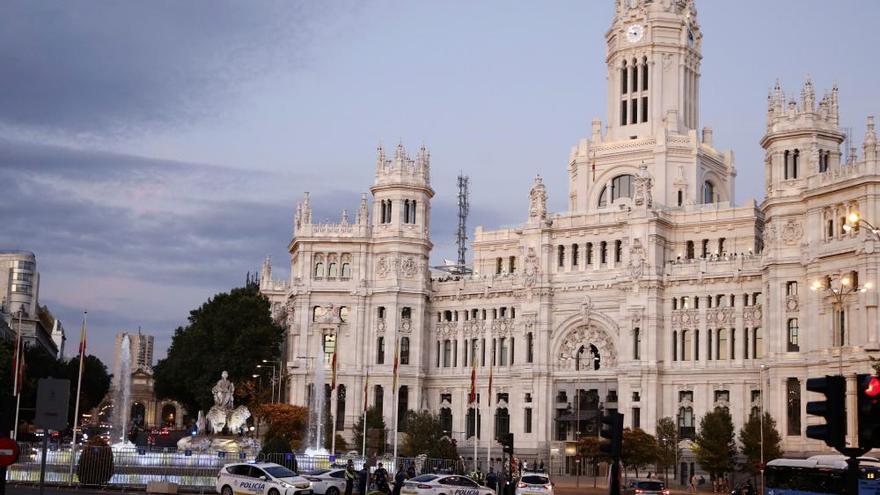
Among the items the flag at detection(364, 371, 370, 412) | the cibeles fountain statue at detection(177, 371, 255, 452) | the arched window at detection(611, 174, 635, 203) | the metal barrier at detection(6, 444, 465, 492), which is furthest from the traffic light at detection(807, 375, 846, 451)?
the arched window at detection(611, 174, 635, 203)

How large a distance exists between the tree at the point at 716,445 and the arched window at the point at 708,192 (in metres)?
32.0

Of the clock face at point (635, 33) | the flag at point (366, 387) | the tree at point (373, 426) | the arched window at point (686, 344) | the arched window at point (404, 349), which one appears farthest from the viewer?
the clock face at point (635, 33)

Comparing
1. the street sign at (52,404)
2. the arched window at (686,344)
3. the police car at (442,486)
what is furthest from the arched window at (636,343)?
the street sign at (52,404)

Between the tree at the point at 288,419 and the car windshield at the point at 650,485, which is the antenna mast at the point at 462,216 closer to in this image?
the tree at the point at 288,419

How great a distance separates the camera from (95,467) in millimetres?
55656

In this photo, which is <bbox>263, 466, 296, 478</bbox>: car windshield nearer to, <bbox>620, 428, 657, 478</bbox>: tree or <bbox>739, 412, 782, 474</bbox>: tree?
<bbox>739, 412, 782, 474</bbox>: tree

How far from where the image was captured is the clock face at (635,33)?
11975cm

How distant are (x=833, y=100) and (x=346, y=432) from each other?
5173 cm

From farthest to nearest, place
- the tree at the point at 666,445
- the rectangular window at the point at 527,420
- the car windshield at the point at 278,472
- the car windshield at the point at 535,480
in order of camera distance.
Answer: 1. the rectangular window at the point at 527,420
2. the tree at the point at 666,445
3. the car windshield at the point at 535,480
4. the car windshield at the point at 278,472

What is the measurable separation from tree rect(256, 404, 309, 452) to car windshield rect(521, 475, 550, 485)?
155 ft

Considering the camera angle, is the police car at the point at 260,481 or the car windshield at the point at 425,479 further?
the car windshield at the point at 425,479

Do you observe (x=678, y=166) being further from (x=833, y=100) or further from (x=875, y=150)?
(x=875, y=150)

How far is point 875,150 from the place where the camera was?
84312 millimetres

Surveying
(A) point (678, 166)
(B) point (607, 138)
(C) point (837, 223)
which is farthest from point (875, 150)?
(B) point (607, 138)
